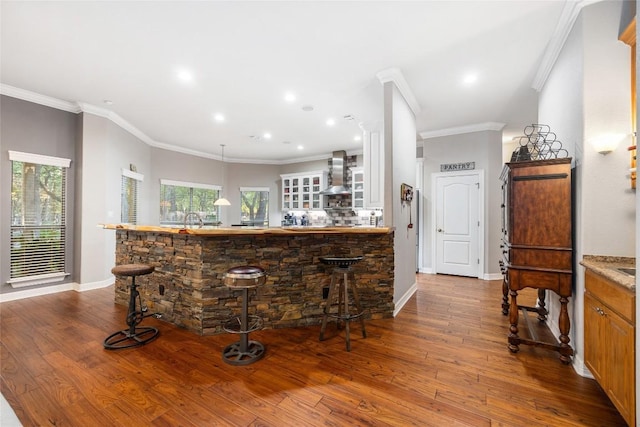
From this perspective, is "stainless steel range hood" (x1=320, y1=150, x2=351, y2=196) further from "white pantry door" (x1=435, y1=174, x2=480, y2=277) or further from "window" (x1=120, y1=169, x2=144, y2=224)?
"window" (x1=120, y1=169, x2=144, y2=224)

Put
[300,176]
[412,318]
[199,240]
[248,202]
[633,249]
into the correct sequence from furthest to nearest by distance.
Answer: [248,202], [300,176], [412,318], [199,240], [633,249]

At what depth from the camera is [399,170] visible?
12.3 ft

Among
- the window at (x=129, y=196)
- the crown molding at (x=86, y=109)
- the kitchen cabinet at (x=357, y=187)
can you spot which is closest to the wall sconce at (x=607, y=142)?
the kitchen cabinet at (x=357, y=187)

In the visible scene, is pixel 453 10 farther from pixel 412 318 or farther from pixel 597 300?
pixel 412 318

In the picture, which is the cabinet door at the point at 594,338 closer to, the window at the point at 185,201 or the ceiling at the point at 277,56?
the ceiling at the point at 277,56

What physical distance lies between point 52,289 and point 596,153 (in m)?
7.09

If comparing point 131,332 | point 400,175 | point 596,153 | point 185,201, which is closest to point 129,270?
point 131,332

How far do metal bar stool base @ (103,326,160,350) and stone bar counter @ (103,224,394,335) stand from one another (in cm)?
29

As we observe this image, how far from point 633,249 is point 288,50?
11.7 ft

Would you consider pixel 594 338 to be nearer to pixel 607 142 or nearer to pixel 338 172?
pixel 607 142

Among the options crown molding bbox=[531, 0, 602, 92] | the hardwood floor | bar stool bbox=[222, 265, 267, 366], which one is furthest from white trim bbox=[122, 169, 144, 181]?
crown molding bbox=[531, 0, 602, 92]

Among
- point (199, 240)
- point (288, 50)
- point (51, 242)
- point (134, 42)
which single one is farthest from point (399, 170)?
point (51, 242)

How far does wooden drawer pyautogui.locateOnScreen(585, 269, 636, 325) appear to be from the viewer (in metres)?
1.47

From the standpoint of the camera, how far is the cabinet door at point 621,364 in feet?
4.77
